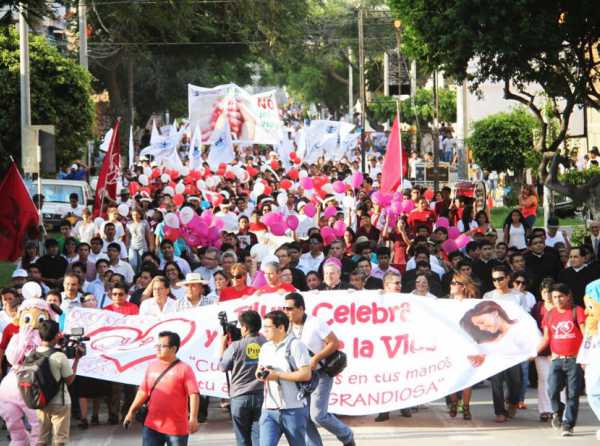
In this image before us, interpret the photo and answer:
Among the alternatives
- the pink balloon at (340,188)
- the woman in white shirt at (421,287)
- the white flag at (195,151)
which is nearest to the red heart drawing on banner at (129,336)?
the woman in white shirt at (421,287)

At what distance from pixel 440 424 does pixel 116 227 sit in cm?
786

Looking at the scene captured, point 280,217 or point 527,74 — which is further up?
point 527,74

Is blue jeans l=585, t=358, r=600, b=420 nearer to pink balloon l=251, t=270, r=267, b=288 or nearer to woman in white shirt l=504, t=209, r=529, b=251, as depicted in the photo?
pink balloon l=251, t=270, r=267, b=288

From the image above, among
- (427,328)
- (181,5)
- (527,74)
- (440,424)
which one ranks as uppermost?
(181,5)

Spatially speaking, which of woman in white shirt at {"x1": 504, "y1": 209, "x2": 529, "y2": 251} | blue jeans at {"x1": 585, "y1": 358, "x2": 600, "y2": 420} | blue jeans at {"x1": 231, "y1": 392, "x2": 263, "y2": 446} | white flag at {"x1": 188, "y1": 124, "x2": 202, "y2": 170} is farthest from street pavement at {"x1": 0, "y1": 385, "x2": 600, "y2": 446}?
white flag at {"x1": 188, "y1": 124, "x2": 202, "y2": 170}

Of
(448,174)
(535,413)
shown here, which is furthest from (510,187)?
(535,413)

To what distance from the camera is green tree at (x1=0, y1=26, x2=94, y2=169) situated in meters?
32.8

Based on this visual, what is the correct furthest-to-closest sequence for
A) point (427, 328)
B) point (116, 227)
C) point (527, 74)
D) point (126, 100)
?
point (126, 100), point (527, 74), point (116, 227), point (427, 328)

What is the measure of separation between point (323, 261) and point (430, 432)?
15.2 feet

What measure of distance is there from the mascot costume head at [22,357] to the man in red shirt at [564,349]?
170 inches

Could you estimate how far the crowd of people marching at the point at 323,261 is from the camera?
13828 mm

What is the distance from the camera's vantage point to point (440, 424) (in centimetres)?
1384

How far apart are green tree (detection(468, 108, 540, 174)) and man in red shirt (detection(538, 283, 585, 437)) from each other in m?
26.2

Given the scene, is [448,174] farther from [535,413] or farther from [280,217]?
[535,413]
